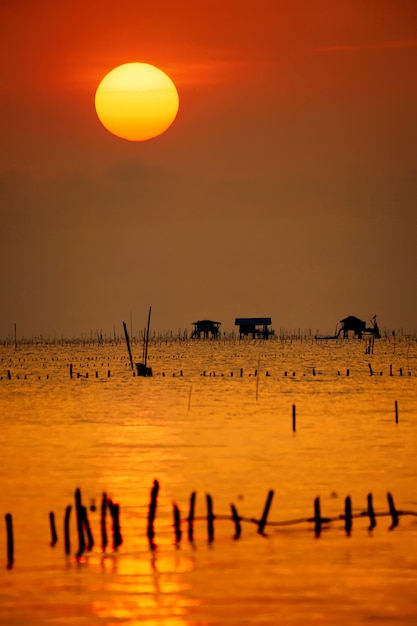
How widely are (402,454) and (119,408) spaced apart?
2804 cm

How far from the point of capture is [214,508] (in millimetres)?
30922

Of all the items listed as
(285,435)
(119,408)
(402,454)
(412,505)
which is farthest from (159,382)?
(412,505)

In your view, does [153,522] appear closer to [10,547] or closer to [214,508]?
[10,547]

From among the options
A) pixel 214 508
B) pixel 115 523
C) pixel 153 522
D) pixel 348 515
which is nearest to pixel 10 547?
pixel 115 523

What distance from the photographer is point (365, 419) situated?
58156mm

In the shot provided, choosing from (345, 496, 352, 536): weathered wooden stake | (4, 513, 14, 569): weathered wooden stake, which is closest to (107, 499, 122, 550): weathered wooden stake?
(4, 513, 14, 569): weathered wooden stake

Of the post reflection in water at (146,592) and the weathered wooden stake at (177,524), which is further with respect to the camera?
the weathered wooden stake at (177,524)

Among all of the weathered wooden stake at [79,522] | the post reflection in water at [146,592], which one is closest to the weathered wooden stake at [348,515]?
the post reflection in water at [146,592]

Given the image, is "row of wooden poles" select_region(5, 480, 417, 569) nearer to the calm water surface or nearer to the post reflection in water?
the calm water surface

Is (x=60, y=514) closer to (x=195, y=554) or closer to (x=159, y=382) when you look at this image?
(x=195, y=554)

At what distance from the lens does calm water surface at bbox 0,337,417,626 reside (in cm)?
2119

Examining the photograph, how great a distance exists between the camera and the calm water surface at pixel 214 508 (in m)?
21.2

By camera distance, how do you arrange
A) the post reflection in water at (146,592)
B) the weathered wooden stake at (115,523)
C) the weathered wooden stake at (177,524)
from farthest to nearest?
1. the weathered wooden stake at (177,524)
2. the weathered wooden stake at (115,523)
3. the post reflection in water at (146,592)

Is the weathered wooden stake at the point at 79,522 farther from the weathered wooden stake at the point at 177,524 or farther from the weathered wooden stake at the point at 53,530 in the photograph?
the weathered wooden stake at the point at 177,524
